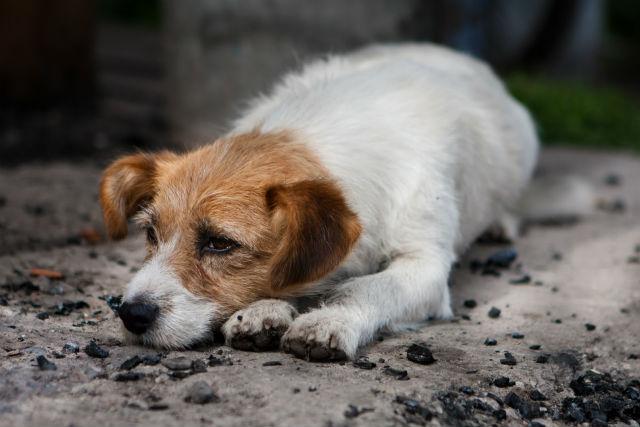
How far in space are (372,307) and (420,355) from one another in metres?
0.35

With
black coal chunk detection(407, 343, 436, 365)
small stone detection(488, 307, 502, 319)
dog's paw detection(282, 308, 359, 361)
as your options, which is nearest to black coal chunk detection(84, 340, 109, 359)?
dog's paw detection(282, 308, 359, 361)

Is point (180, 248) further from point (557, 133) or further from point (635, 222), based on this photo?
point (557, 133)

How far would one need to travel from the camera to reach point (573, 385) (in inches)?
166

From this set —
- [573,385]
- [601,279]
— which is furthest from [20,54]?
[573,385]

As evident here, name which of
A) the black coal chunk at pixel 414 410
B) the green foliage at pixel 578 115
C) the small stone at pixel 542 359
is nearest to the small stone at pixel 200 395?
the black coal chunk at pixel 414 410

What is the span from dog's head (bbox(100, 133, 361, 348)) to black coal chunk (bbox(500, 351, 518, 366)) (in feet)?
3.02

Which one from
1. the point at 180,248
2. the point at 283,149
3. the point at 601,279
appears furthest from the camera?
the point at 601,279

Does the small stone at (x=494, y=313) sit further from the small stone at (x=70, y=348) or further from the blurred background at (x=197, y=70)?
the blurred background at (x=197, y=70)

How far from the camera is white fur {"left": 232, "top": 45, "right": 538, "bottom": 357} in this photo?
446cm

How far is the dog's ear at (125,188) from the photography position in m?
4.75

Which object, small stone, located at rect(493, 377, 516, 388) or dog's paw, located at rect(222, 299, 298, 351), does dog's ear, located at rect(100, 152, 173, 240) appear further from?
small stone, located at rect(493, 377, 516, 388)

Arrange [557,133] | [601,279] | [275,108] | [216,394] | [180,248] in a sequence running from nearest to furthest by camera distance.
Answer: [216,394]
[180,248]
[275,108]
[601,279]
[557,133]

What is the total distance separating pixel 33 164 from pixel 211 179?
15.0 feet

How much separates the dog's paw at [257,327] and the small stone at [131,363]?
17.6 inches
